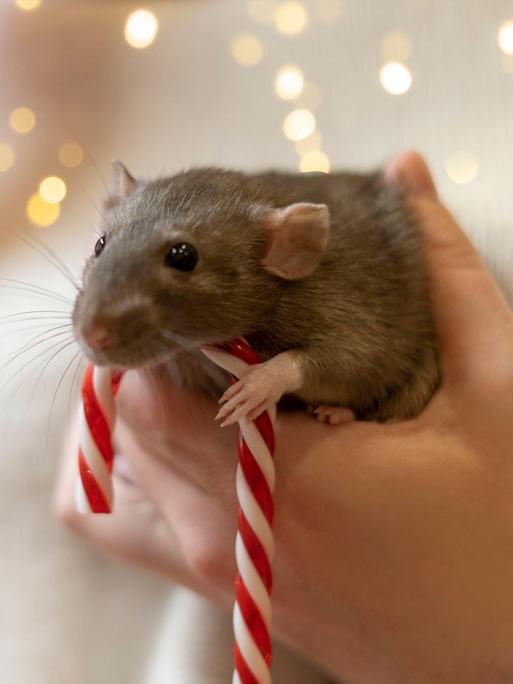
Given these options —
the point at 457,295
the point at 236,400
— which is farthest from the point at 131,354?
the point at 457,295

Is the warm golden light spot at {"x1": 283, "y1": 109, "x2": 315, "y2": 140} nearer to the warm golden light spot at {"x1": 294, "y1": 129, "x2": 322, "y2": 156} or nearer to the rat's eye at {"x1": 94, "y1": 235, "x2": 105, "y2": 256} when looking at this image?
the warm golden light spot at {"x1": 294, "y1": 129, "x2": 322, "y2": 156}

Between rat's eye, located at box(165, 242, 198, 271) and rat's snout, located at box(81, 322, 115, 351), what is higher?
rat's eye, located at box(165, 242, 198, 271)

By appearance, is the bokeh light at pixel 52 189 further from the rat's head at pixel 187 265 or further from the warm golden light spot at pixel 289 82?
the rat's head at pixel 187 265

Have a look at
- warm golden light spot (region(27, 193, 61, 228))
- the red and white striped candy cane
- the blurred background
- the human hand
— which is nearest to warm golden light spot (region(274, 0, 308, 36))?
the blurred background

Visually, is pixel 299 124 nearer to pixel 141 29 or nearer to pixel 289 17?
pixel 289 17

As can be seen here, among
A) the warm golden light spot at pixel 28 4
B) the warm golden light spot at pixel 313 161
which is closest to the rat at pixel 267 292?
the warm golden light spot at pixel 313 161

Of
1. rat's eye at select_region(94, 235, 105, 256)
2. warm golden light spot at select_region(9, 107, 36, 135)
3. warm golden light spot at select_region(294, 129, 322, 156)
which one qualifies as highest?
warm golden light spot at select_region(9, 107, 36, 135)

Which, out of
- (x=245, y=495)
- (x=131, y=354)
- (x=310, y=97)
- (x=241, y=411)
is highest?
(x=310, y=97)

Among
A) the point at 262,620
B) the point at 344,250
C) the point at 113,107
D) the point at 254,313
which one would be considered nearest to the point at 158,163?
the point at 113,107
